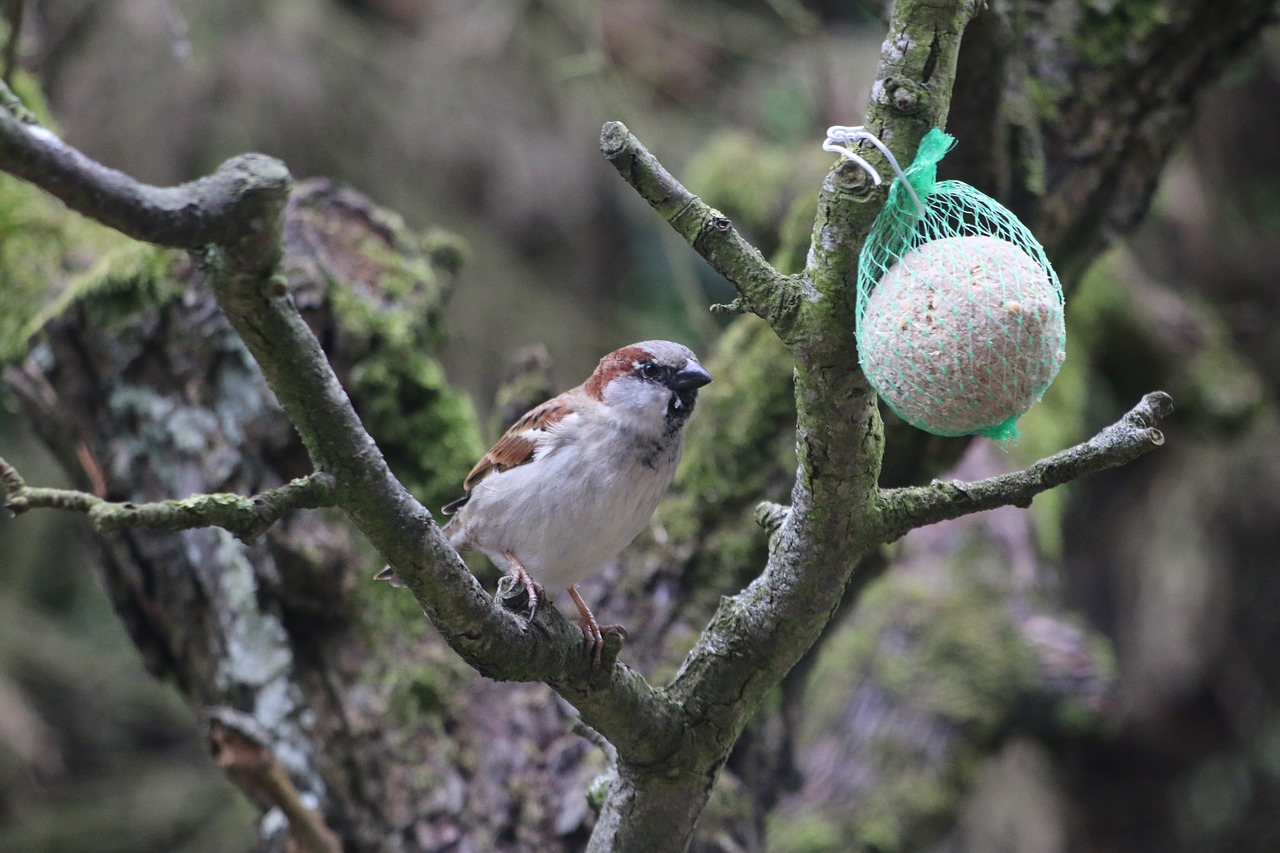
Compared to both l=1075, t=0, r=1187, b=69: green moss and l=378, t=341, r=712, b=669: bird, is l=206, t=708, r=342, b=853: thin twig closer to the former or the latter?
l=378, t=341, r=712, b=669: bird

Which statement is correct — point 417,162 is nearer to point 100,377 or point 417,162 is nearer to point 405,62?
point 405,62

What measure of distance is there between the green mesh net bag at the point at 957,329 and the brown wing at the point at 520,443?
3.86 ft

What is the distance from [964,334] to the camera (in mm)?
1824

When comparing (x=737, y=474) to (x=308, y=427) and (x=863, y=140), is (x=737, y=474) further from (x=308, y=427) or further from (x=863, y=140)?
(x=308, y=427)

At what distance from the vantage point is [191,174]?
5.54m

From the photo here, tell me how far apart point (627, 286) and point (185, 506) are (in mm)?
5682

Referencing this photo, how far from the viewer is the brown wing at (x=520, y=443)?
2928 millimetres

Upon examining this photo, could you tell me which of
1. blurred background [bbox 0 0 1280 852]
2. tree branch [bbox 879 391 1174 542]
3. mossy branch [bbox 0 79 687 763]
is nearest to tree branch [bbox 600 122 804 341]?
tree branch [bbox 879 391 1174 542]

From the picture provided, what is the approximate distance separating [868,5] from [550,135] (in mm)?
3822

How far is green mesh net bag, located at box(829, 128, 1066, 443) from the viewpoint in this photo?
6.00 ft

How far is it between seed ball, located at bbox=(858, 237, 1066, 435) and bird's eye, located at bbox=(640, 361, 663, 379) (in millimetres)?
1043

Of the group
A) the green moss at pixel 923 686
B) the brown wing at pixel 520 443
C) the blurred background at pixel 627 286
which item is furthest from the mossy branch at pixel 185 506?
the blurred background at pixel 627 286

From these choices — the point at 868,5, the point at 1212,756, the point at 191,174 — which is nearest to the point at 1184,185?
the point at 1212,756

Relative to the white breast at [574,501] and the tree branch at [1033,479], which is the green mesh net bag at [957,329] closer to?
the tree branch at [1033,479]
